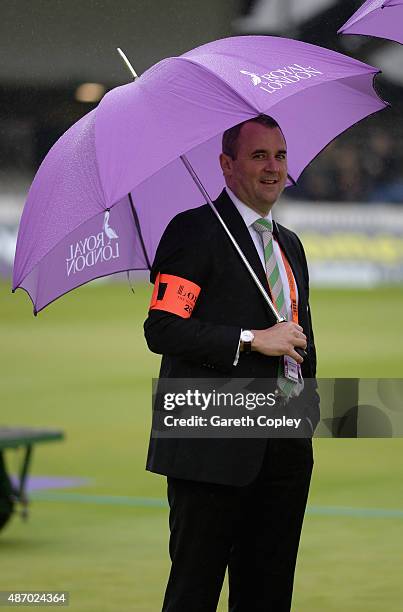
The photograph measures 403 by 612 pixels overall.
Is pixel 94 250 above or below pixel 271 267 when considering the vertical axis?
above

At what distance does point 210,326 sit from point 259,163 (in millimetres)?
394

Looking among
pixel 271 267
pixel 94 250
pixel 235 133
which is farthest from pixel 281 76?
pixel 94 250

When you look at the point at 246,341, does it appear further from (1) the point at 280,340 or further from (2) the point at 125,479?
(2) the point at 125,479

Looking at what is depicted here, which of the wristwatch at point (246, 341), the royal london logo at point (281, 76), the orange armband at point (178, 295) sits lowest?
the wristwatch at point (246, 341)

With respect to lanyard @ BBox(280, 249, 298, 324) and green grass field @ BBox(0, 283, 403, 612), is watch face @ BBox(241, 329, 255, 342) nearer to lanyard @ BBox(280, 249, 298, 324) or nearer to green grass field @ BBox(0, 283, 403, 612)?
lanyard @ BBox(280, 249, 298, 324)

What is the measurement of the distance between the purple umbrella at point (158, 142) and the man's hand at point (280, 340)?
0.44 m

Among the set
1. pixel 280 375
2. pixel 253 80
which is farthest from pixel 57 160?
pixel 280 375

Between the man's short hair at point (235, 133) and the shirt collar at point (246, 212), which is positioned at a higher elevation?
the man's short hair at point (235, 133)

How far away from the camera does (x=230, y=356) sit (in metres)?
2.97

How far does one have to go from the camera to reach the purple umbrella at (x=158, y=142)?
9.66 feet

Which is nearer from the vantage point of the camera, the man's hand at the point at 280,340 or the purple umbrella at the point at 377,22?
the man's hand at the point at 280,340

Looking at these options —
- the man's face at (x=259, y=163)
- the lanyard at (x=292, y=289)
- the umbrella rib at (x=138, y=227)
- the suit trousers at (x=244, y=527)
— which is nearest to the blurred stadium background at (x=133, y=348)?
the suit trousers at (x=244, y=527)

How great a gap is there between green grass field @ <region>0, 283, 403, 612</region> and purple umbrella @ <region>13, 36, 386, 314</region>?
1361mm
